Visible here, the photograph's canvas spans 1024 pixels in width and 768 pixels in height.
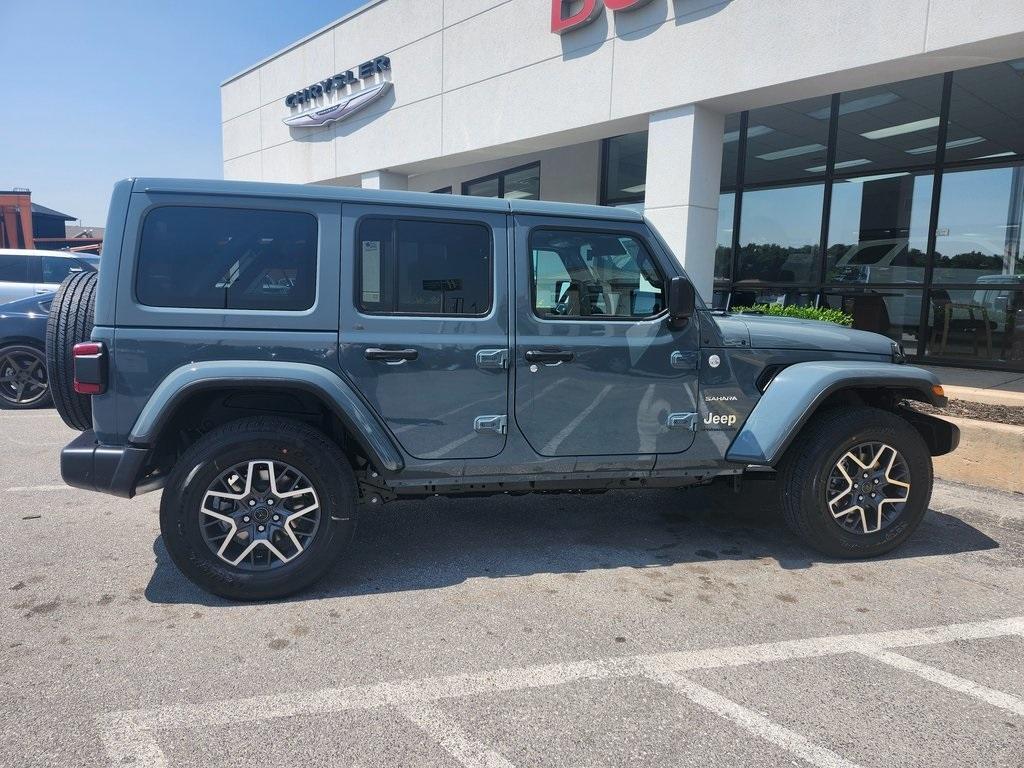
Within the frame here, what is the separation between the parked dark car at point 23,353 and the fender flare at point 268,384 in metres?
5.96

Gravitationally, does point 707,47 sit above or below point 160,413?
above

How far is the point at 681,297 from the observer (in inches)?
135

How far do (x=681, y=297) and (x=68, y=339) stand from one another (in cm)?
305

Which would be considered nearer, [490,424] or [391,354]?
[391,354]

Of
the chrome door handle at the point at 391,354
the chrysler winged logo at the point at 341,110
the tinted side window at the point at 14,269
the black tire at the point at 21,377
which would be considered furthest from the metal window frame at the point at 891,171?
the tinted side window at the point at 14,269

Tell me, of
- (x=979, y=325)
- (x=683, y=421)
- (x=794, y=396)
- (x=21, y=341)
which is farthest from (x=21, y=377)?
(x=979, y=325)

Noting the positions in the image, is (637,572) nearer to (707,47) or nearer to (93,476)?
(93,476)

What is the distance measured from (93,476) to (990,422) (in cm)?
661

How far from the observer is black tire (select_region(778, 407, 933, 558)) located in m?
3.72

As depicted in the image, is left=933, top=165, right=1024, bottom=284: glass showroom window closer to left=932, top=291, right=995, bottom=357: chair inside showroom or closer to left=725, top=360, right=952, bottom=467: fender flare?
left=932, top=291, right=995, bottom=357: chair inside showroom

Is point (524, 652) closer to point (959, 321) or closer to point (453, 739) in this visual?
point (453, 739)

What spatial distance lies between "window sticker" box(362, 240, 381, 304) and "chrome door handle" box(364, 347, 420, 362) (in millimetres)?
256

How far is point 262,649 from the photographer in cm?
280

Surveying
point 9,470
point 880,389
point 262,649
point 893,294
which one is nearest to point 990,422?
point 880,389
